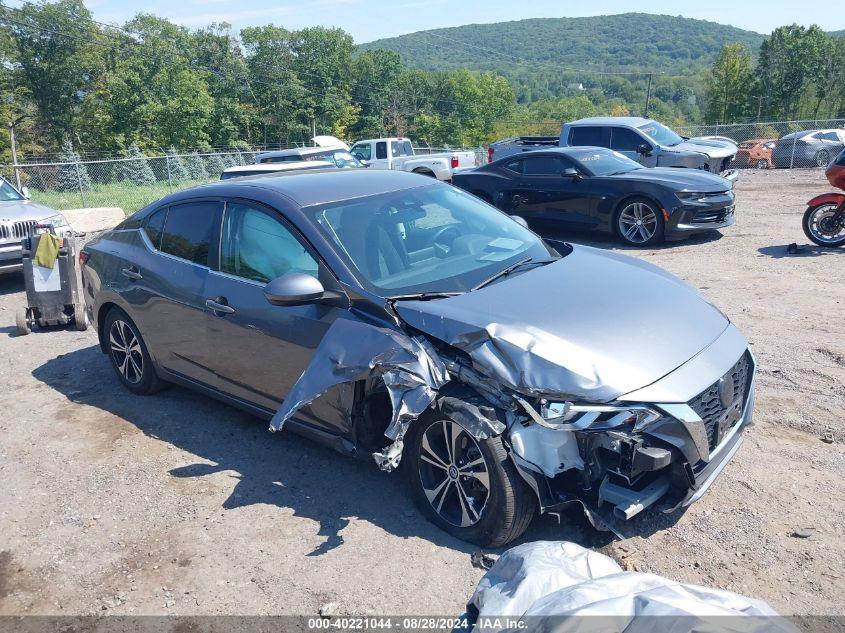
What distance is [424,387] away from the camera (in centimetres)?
342

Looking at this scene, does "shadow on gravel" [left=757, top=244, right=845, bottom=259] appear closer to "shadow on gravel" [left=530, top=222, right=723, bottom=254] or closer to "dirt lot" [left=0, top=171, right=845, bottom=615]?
"shadow on gravel" [left=530, top=222, right=723, bottom=254]

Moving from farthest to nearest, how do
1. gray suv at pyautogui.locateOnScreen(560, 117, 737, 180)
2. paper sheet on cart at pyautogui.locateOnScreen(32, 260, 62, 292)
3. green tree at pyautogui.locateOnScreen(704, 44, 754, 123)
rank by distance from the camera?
green tree at pyautogui.locateOnScreen(704, 44, 754, 123) < gray suv at pyautogui.locateOnScreen(560, 117, 737, 180) < paper sheet on cart at pyautogui.locateOnScreen(32, 260, 62, 292)

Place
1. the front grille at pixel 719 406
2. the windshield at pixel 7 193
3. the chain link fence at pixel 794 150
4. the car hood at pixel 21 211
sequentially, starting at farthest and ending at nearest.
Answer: the chain link fence at pixel 794 150 → the windshield at pixel 7 193 → the car hood at pixel 21 211 → the front grille at pixel 719 406

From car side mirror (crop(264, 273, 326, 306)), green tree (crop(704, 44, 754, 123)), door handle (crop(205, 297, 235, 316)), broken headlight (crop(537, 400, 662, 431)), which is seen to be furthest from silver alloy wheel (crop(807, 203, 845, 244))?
green tree (crop(704, 44, 754, 123))

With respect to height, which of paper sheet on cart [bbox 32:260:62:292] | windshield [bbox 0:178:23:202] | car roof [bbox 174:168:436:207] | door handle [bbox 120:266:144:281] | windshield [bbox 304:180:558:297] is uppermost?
car roof [bbox 174:168:436:207]

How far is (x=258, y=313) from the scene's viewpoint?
4.36 m

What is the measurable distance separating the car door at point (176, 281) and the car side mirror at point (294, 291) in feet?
3.60

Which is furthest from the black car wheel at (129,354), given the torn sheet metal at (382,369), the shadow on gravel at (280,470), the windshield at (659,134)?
the windshield at (659,134)

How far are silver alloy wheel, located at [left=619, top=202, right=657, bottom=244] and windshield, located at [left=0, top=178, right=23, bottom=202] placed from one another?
941cm

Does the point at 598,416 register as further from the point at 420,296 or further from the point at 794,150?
the point at 794,150

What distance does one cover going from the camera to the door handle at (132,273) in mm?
5391

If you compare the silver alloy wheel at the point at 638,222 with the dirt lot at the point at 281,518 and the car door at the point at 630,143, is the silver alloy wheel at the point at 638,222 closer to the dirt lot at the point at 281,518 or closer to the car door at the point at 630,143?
the dirt lot at the point at 281,518

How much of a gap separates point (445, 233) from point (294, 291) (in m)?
1.22

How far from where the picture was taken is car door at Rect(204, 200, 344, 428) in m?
4.12
